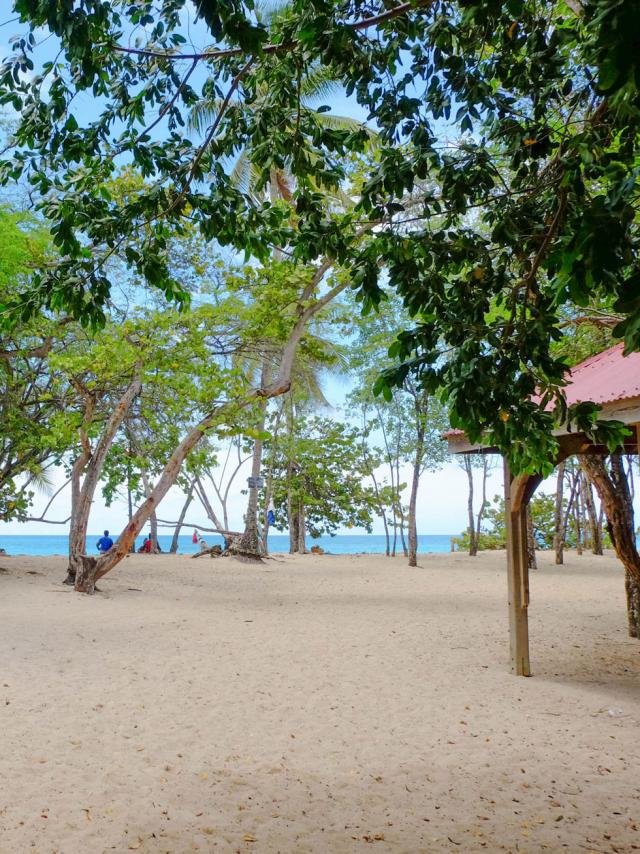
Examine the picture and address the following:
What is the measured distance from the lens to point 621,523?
24.6 ft

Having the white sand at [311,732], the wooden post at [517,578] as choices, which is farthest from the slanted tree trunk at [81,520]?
the wooden post at [517,578]

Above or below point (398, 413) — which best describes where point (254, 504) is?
below

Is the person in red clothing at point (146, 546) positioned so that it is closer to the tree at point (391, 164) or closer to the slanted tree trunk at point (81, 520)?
the slanted tree trunk at point (81, 520)

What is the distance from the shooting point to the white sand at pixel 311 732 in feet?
10.1

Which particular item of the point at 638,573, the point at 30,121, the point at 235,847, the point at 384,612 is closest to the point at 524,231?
the point at 30,121

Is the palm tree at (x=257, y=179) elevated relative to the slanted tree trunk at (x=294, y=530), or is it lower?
elevated

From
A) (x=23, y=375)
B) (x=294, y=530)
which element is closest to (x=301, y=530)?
(x=294, y=530)

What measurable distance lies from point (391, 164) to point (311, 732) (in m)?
3.37

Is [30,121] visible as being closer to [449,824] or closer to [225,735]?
[225,735]

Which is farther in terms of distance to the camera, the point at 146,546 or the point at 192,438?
the point at 146,546

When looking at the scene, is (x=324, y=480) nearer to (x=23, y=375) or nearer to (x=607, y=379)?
(x=23, y=375)

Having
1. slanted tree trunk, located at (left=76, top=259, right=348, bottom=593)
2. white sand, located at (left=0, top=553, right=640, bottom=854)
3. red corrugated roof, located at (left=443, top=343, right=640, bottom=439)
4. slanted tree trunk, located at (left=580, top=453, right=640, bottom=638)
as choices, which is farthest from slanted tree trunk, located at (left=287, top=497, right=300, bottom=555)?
red corrugated roof, located at (left=443, top=343, right=640, bottom=439)

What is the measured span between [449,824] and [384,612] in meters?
6.09

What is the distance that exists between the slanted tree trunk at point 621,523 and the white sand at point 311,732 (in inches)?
17.1
